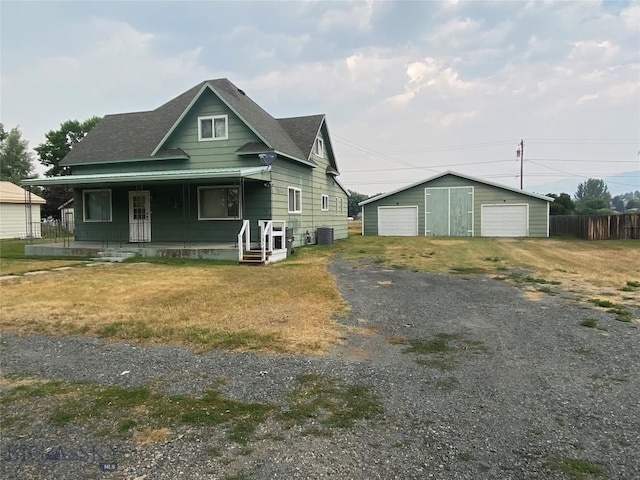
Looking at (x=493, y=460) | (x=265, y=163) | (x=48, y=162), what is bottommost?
(x=493, y=460)

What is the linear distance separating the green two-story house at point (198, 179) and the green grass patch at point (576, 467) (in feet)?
39.2

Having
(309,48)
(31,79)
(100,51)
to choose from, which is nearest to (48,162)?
(31,79)

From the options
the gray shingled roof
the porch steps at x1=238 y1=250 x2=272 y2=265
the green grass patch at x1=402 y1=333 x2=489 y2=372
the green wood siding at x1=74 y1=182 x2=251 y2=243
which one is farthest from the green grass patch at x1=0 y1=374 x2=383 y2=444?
the gray shingled roof

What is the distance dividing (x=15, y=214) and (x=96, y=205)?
13.8m

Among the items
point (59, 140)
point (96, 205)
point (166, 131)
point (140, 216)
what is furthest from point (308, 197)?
point (59, 140)

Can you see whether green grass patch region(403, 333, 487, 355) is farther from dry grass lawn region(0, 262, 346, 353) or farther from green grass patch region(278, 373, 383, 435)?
green grass patch region(278, 373, 383, 435)

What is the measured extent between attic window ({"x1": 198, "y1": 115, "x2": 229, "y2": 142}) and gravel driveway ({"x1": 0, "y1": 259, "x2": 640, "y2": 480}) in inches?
464

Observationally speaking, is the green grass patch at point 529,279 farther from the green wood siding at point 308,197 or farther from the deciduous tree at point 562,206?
the deciduous tree at point 562,206

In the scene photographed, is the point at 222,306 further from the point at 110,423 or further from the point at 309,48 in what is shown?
the point at 309,48

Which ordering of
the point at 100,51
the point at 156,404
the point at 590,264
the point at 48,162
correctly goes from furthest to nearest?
1. the point at 48,162
2. the point at 100,51
3. the point at 590,264
4. the point at 156,404

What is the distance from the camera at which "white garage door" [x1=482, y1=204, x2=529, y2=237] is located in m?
27.0

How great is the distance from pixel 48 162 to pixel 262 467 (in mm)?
51853

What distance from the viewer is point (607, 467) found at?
2748 millimetres

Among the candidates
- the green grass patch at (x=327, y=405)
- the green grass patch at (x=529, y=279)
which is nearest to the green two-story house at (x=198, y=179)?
the green grass patch at (x=529, y=279)
